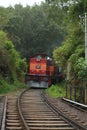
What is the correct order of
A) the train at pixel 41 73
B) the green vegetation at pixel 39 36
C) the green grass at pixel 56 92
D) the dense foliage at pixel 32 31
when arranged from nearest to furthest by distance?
the green grass at pixel 56 92 → the green vegetation at pixel 39 36 → the train at pixel 41 73 → the dense foliage at pixel 32 31

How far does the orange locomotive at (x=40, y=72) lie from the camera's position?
141ft

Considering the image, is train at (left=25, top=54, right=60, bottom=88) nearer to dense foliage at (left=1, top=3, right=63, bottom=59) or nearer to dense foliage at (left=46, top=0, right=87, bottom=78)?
dense foliage at (left=46, top=0, right=87, bottom=78)

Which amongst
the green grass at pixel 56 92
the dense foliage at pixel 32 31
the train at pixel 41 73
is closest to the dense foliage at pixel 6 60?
the train at pixel 41 73

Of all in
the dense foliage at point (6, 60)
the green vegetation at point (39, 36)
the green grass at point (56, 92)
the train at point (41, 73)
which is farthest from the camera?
the train at point (41, 73)

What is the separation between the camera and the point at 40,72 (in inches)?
1751

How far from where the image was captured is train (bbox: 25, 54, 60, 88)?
141 feet

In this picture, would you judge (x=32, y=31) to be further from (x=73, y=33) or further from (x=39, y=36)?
(x=73, y=33)

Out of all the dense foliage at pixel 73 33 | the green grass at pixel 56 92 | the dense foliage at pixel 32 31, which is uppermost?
the dense foliage at pixel 32 31

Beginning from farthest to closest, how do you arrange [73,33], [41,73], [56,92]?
[41,73]
[73,33]
[56,92]

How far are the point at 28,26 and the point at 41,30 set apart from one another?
2473mm

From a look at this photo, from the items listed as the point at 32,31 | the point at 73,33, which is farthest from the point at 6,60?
the point at 32,31

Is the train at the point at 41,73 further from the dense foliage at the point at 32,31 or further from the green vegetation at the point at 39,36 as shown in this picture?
the dense foliage at the point at 32,31

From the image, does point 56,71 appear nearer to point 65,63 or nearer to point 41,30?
point 65,63

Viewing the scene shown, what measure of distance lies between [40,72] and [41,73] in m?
0.17
